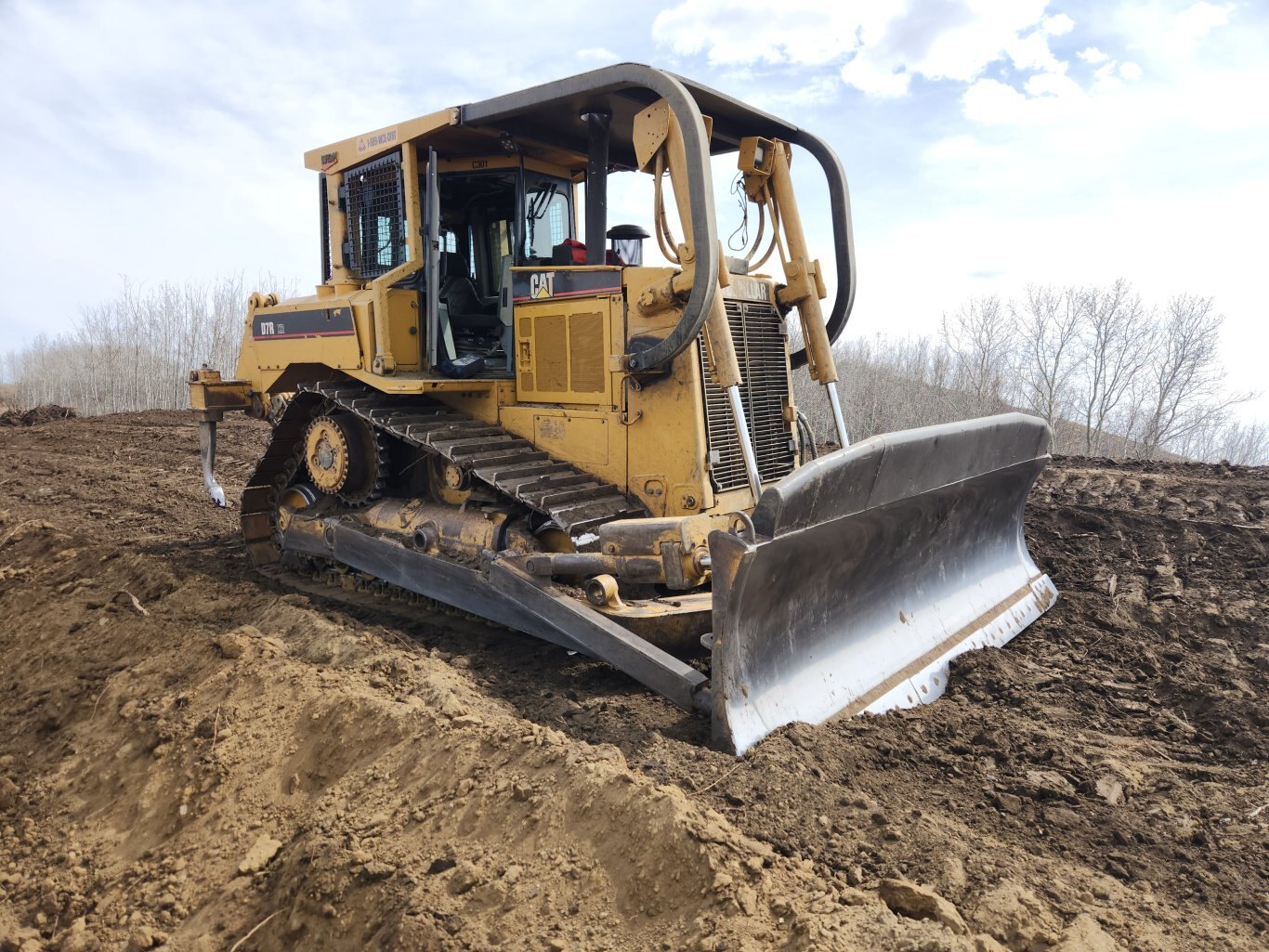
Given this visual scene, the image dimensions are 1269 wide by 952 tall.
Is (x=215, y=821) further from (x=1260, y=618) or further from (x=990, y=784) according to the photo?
(x=1260, y=618)

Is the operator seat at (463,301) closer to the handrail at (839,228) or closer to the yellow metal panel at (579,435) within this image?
the yellow metal panel at (579,435)

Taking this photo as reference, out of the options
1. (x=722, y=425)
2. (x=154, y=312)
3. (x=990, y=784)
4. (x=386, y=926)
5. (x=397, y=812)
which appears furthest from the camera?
(x=154, y=312)

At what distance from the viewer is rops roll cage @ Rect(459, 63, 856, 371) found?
3914mm

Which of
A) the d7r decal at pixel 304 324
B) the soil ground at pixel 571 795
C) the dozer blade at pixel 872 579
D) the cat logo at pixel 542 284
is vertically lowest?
the soil ground at pixel 571 795

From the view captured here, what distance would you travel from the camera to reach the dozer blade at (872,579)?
11.2 feet

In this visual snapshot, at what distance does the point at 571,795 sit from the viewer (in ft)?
9.41

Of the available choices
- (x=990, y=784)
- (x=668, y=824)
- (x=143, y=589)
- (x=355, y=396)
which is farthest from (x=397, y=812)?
(x=143, y=589)

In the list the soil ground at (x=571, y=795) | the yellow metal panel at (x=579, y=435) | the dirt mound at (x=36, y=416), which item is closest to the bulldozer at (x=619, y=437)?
the yellow metal panel at (x=579, y=435)

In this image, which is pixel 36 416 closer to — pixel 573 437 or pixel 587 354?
pixel 573 437

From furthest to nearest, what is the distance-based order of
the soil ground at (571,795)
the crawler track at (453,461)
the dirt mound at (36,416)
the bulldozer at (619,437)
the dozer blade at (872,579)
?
the dirt mound at (36,416)
the crawler track at (453,461)
the bulldozer at (619,437)
the dozer blade at (872,579)
the soil ground at (571,795)

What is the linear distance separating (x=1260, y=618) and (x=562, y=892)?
502 centimetres

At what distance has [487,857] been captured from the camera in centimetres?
270

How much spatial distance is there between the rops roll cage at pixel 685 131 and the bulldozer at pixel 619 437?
16 millimetres

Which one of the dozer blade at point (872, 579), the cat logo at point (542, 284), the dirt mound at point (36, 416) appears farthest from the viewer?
the dirt mound at point (36, 416)
